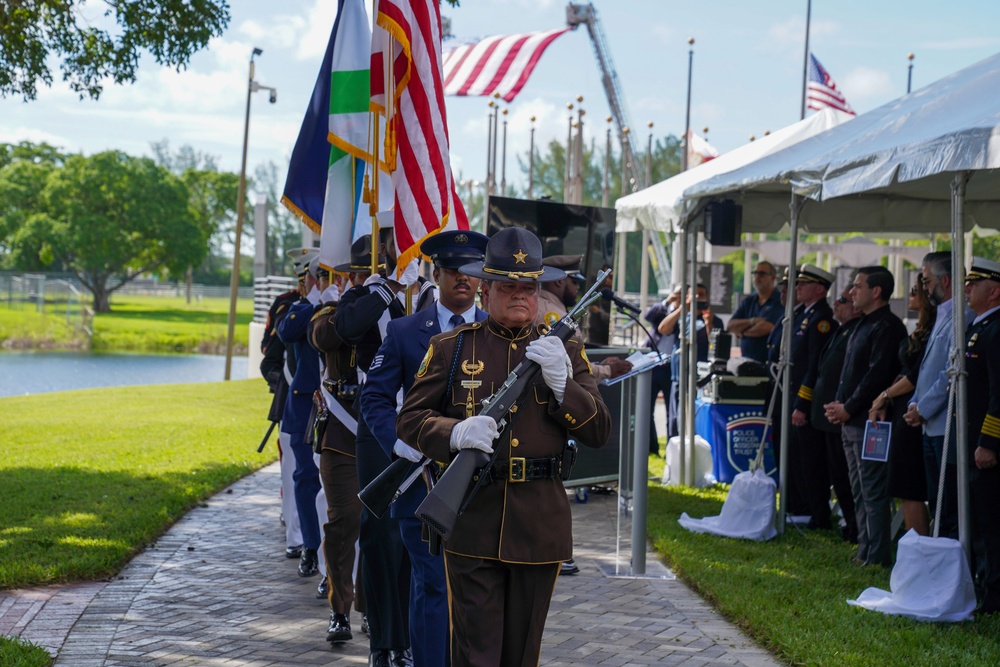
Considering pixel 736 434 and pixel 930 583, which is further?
pixel 736 434

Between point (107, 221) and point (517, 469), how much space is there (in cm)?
8249

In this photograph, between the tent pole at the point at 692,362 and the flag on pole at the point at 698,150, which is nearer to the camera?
the tent pole at the point at 692,362

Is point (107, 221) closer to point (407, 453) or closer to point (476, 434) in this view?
point (407, 453)

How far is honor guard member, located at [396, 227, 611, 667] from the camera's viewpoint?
14.1 ft

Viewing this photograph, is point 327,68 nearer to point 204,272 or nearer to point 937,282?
point 937,282

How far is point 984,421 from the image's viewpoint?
6.95 meters

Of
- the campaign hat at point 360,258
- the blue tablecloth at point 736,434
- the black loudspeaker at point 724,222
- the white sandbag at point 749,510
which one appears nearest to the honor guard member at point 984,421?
the white sandbag at point 749,510

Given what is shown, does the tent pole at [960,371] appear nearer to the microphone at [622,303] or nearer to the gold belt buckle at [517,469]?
the microphone at [622,303]

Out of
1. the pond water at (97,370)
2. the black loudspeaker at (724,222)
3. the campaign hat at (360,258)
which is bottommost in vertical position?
the pond water at (97,370)

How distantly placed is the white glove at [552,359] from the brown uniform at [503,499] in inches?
3.0

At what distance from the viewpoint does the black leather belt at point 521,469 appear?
4.30m

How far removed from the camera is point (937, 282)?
327 inches

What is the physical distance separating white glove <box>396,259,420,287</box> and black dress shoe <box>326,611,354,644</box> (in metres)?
1.87

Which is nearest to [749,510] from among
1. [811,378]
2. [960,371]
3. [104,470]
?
[811,378]
